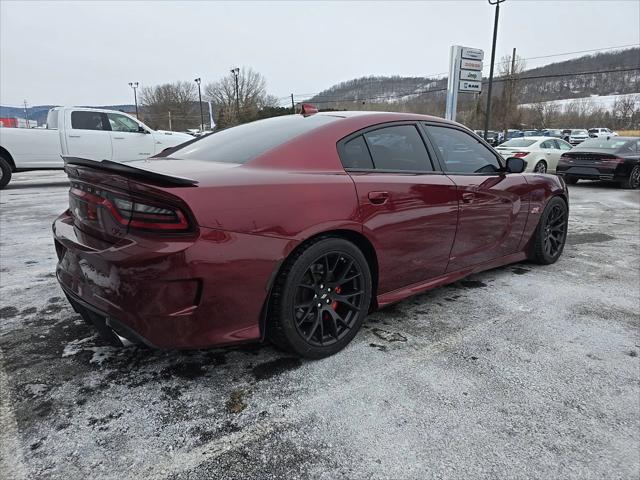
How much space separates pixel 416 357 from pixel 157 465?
1.44 meters

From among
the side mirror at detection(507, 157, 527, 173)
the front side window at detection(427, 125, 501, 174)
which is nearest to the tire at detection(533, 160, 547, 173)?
the side mirror at detection(507, 157, 527, 173)

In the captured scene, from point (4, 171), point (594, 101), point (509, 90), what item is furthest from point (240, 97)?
point (594, 101)

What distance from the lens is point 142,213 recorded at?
1.87 m

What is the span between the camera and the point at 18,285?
3.44 metres

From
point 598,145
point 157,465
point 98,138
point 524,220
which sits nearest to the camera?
point 157,465

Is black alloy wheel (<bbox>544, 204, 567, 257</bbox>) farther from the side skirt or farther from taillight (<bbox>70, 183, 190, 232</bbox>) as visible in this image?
taillight (<bbox>70, 183, 190, 232</bbox>)

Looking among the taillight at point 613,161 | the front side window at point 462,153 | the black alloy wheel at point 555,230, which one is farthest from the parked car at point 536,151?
the front side window at point 462,153

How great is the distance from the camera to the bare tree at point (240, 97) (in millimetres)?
52575

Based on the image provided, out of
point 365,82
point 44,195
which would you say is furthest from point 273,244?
point 365,82

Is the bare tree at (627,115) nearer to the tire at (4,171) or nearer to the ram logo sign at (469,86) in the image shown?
the ram logo sign at (469,86)

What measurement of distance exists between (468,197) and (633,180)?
11.0 m

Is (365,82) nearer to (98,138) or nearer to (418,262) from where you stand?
(98,138)

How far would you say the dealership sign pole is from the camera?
48.4 feet

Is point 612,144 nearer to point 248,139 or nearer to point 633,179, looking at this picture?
point 633,179
